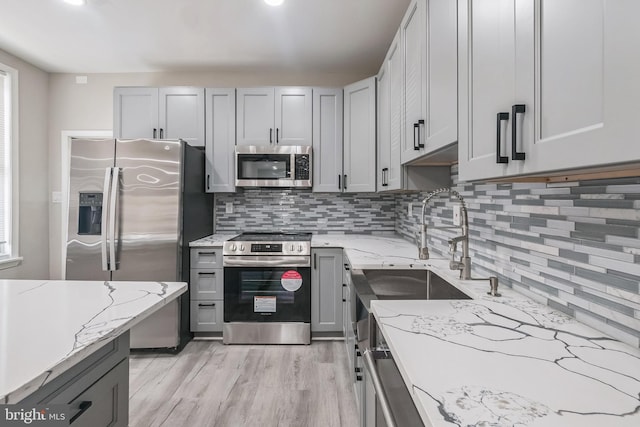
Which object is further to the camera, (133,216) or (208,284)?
(208,284)

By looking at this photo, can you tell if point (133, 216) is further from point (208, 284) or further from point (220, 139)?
point (220, 139)

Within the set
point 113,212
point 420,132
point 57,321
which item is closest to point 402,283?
point 420,132

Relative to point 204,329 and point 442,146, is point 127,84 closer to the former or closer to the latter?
point 204,329

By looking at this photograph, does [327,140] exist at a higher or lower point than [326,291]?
higher

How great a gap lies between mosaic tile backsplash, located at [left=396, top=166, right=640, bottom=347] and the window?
157 inches

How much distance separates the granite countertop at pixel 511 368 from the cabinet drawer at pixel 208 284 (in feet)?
7.15

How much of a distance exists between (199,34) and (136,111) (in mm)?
1041

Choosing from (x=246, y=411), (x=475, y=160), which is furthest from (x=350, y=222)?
(x=475, y=160)

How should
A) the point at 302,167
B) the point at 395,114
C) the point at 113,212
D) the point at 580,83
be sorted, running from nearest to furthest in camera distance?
the point at 580,83, the point at 395,114, the point at 113,212, the point at 302,167

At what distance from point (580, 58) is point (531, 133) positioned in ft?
0.58

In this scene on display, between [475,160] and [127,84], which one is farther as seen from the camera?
[127,84]

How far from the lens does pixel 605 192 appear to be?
91 centimetres

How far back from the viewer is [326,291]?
297 cm

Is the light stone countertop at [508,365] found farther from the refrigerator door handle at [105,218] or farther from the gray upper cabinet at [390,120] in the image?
the refrigerator door handle at [105,218]
